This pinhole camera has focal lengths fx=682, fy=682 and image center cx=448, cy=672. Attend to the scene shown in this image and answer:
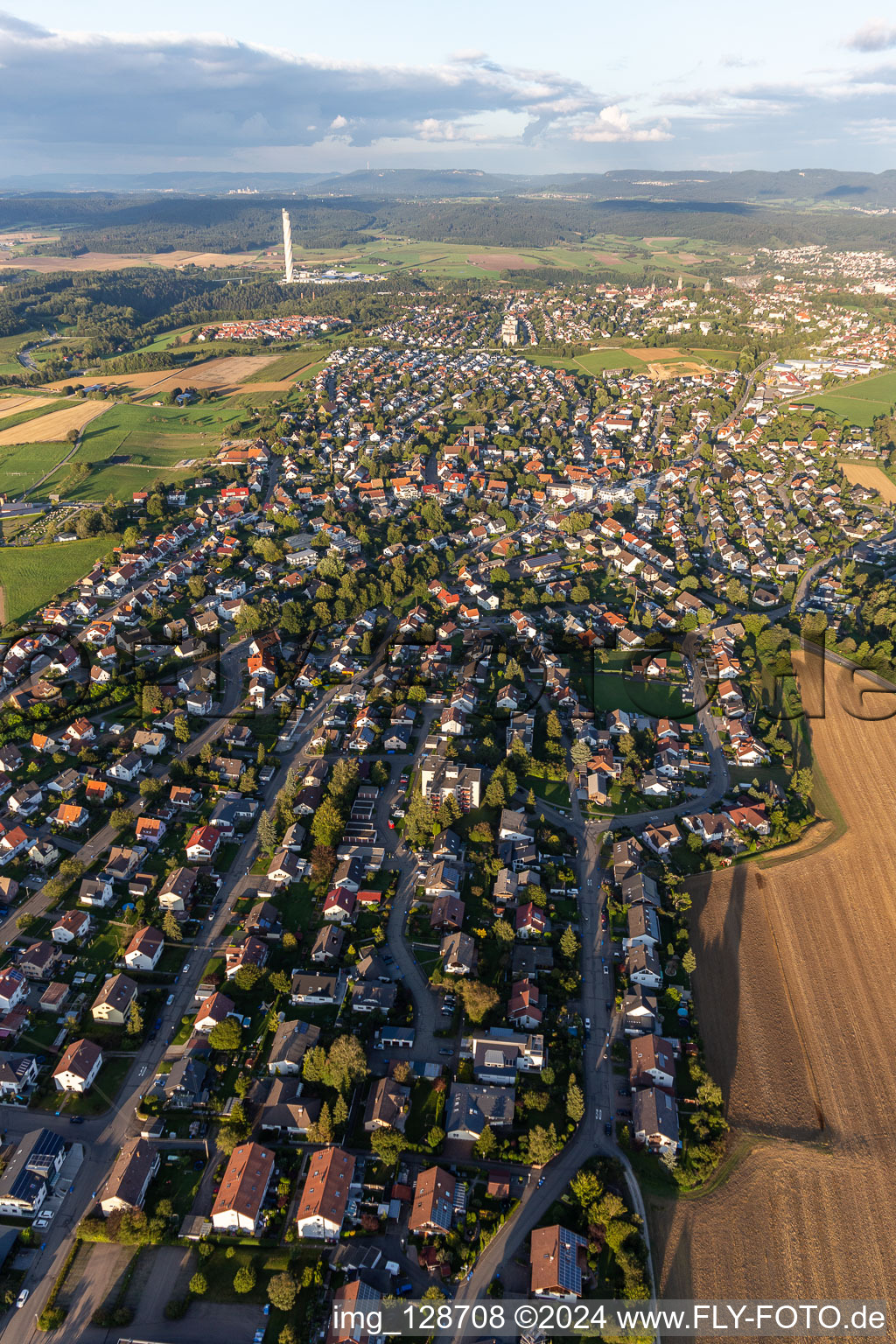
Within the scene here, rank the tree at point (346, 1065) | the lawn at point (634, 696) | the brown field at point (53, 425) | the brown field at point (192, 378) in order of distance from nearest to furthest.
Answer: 1. the tree at point (346, 1065)
2. the lawn at point (634, 696)
3. the brown field at point (53, 425)
4. the brown field at point (192, 378)

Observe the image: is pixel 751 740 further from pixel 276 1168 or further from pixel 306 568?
pixel 306 568

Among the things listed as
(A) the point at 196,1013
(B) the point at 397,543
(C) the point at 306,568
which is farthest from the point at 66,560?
(A) the point at 196,1013

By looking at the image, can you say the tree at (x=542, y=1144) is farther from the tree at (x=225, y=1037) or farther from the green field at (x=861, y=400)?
the green field at (x=861, y=400)

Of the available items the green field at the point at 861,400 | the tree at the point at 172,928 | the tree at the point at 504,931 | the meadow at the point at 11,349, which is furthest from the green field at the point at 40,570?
the green field at the point at 861,400

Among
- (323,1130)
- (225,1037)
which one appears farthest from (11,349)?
(323,1130)

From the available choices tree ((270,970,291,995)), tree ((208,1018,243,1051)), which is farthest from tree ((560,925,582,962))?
tree ((208,1018,243,1051))
